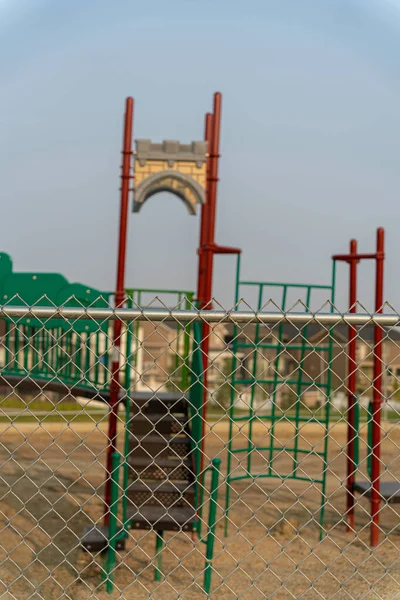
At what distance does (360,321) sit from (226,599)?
3.29m

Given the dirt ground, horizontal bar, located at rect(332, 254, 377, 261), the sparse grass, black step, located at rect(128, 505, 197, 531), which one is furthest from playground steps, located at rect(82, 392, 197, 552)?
horizontal bar, located at rect(332, 254, 377, 261)

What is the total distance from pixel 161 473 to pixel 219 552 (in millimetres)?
1358

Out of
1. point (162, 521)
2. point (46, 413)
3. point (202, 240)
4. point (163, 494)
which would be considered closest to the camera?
point (162, 521)

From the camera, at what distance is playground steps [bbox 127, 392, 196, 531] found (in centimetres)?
519

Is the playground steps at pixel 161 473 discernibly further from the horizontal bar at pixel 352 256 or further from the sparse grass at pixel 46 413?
the horizontal bar at pixel 352 256

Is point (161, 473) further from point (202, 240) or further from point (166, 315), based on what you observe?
point (166, 315)

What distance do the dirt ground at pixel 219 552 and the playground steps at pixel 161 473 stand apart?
0.91 ft

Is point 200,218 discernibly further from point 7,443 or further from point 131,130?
point 7,443

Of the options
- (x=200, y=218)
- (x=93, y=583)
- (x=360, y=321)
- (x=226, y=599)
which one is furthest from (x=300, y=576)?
(x=200, y=218)

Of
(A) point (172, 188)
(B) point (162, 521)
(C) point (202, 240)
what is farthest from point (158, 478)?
(C) point (202, 240)

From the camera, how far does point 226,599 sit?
5.06 m

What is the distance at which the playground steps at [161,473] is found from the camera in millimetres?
5188

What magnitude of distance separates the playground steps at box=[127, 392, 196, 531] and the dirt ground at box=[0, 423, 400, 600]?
28 cm

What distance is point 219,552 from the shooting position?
4.90m
